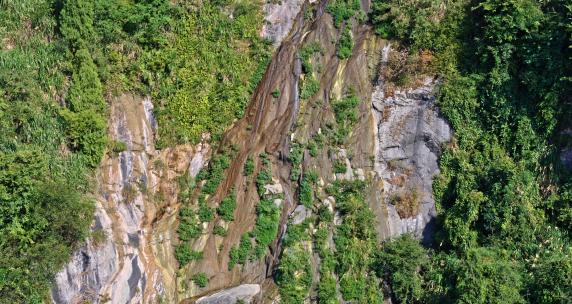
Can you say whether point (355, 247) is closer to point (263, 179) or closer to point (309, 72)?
point (263, 179)

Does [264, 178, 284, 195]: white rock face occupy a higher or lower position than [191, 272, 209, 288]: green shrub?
higher

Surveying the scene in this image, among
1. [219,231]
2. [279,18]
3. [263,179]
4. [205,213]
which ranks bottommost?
[219,231]

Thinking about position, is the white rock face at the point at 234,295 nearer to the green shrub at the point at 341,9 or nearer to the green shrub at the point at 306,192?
the green shrub at the point at 306,192

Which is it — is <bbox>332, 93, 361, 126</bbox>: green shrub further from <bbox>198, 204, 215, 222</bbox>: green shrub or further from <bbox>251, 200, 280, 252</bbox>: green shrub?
<bbox>198, 204, 215, 222</bbox>: green shrub

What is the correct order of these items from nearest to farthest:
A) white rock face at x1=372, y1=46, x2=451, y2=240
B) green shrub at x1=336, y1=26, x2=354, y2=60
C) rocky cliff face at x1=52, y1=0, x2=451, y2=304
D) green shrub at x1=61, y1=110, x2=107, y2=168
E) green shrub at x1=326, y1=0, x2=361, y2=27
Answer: rocky cliff face at x1=52, y1=0, x2=451, y2=304 < green shrub at x1=61, y1=110, x2=107, y2=168 < white rock face at x1=372, y1=46, x2=451, y2=240 < green shrub at x1=336, y1=26, x2=354, y2=60 < green shrub at x1=326, y1=0, x2=361, y2=27

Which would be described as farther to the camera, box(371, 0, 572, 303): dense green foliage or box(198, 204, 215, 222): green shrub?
box(198, 204, 215, 222): green shrub

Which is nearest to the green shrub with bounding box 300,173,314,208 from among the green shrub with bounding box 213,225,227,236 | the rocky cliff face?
the rocky cliff face

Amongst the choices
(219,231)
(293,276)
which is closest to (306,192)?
(293,276)

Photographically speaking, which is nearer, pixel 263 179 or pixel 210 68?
pixel 263 179

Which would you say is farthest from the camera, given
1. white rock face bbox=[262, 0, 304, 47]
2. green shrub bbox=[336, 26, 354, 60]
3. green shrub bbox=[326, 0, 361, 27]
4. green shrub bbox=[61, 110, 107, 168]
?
white rock face bbox=[262, 0, 304, 47]
